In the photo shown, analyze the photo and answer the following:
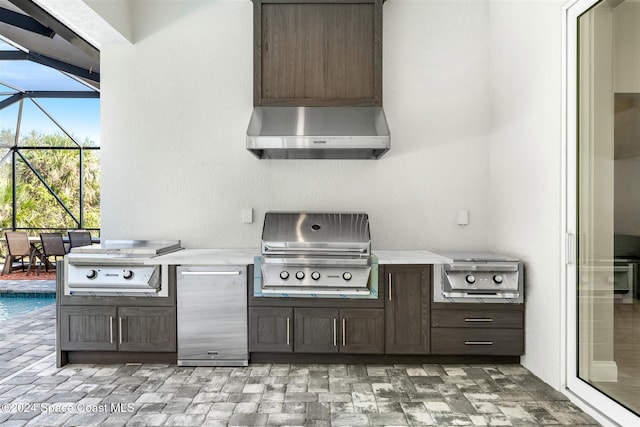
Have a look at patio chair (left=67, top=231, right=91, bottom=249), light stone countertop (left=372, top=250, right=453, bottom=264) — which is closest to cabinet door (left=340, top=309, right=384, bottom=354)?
light stone countertop (left=372, top=250, right=453, bottom=264)

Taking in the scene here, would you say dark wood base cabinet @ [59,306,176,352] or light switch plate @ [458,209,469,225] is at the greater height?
light switch plate @ [458,209,469,225]

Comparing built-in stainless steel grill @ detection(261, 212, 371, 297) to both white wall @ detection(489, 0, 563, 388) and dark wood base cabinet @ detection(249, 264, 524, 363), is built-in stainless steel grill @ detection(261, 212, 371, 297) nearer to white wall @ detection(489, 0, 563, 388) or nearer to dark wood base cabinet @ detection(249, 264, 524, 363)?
dark wood base cabinet @ detection(249, 264, 524, 363)

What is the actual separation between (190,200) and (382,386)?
2.26 metres

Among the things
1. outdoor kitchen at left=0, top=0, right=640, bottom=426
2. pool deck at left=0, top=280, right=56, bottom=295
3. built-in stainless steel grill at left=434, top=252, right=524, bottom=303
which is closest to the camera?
outdoor kitchen at left=0, top=0, right=640, bottom=426

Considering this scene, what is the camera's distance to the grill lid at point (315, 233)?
10.4ft

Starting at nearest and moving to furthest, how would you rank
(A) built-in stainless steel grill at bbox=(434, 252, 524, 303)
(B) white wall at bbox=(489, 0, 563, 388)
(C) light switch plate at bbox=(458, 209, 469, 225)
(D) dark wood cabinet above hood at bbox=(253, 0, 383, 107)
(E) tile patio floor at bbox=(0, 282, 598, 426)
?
(E) tile patio floor at bbox=(0, 282, 598, 426), (B) white wall at bbox=(489, 0, 563, 388), (A) built-in stainless steel grill at bbox=(434, 252, 524, 303), (D) dark wood cabinet above hood at bbox=(253, 0, 383, 107), (C) light switch plate at bbox=(458, 209, 469, 225)

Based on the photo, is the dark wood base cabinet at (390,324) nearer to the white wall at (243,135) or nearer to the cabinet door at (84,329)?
the white wall at (243,135)

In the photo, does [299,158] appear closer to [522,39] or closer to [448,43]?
[448,43]

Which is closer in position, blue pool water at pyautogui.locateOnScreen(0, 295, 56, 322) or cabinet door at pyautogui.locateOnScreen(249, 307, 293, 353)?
cabinet door at pyautogui.locateOnScreen(249, 307, 293, 353)

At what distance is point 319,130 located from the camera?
3.28 meters

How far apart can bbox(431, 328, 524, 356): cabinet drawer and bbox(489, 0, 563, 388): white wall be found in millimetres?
93

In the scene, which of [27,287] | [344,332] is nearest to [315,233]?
[344,332]

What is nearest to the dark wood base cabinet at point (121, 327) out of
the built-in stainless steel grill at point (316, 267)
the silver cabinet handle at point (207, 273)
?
the silver cabinet handle at point (207, 273)

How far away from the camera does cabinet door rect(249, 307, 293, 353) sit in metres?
3.16
